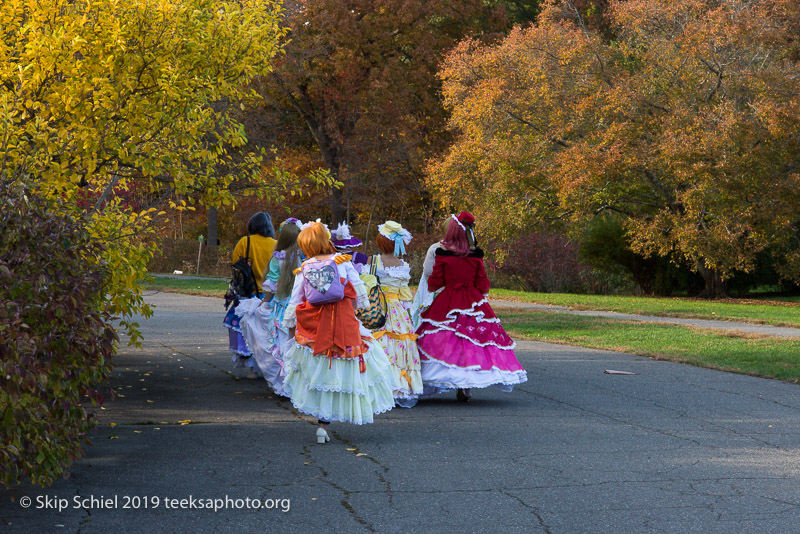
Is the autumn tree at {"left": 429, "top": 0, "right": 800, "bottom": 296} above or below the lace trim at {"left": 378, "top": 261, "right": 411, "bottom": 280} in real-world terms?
above

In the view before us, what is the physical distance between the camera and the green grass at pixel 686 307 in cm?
1948

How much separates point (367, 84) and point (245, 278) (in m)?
27.5

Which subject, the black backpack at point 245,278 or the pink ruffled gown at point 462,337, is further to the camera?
the black backpack at point 245,278

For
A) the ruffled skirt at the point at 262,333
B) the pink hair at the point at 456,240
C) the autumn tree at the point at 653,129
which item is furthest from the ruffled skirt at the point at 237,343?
the autumn tree at the point at 653,129

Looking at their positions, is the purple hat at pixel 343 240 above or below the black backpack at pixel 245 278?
above

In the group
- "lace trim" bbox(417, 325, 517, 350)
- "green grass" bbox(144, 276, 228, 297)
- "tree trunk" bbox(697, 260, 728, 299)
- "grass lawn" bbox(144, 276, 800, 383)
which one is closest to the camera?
"lace trim" bbox(417, 325, 517, 350)

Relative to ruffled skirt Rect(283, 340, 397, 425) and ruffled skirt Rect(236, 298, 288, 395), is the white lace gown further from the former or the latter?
ruffled skirt Rect(236, 298, 288, 395)

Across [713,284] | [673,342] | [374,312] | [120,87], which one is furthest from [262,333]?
[713,284]

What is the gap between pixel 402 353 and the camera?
30.6 feet

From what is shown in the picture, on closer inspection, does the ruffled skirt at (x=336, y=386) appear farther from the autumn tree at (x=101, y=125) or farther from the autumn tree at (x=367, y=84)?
the autumn tree at (x=367, y=84)

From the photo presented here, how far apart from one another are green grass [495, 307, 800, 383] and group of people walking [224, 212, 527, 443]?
431 cm

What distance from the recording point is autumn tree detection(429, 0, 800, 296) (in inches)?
946

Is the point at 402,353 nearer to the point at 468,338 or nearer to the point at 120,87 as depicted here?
the point at 468,338

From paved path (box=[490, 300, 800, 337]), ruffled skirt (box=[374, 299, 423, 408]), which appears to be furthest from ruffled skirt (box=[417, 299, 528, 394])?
paved path (box=[490, 300, 800, 337])
